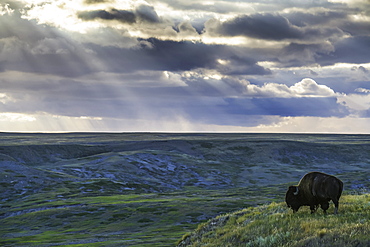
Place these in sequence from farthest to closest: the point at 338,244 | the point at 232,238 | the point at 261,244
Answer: the point at 232,238 < the point at 261,244 < the point at 338,244

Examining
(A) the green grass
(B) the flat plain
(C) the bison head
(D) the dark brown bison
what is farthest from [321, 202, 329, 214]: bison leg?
(A) the green grass

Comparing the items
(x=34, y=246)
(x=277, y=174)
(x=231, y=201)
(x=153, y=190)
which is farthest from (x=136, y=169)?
(x=34, y=246)

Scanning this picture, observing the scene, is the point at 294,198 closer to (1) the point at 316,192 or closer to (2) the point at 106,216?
(1) the point at 316,192

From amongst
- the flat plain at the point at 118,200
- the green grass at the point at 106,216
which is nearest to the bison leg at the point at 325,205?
the flat plain at the point at 118,200

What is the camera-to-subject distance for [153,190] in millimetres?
153750

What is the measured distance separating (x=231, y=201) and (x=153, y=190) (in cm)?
5717

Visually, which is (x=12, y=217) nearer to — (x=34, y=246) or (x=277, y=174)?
(x=34, y=246)

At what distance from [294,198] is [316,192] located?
2.29 m

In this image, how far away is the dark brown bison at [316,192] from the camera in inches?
985

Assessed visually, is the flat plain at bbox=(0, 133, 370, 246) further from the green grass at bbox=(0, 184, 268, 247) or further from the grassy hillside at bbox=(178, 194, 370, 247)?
the grassy hillside at bbox=(178, 194, 370, 247)

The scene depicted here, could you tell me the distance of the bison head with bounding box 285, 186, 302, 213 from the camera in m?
27.5

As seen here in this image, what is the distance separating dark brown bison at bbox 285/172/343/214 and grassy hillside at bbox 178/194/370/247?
61 centimetres

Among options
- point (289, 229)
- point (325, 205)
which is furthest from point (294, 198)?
point (289, 229)

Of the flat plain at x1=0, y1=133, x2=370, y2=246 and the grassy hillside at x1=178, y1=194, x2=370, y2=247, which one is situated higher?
the grassy hillside at x1=178, y1=194, x2=370, y2=247
